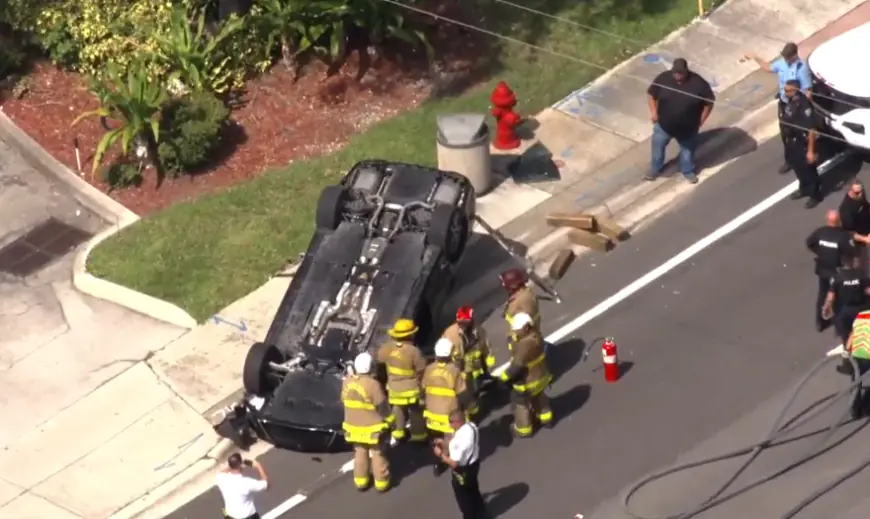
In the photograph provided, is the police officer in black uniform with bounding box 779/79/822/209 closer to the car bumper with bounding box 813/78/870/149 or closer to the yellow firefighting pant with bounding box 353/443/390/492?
the car bumper with bounding box 813/78/870/149

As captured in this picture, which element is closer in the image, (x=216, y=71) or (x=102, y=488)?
(x=102, y=488)

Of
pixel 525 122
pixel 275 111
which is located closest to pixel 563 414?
pixel 525 122

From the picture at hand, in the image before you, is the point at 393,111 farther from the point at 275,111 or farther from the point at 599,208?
the point at 599,208

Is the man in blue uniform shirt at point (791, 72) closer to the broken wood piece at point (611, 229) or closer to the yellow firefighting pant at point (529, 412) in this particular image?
the broken wood piece at point (611, 229)

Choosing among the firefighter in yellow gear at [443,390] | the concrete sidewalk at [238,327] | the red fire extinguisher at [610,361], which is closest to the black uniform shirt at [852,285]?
the red fire extinguisher at [610,361]

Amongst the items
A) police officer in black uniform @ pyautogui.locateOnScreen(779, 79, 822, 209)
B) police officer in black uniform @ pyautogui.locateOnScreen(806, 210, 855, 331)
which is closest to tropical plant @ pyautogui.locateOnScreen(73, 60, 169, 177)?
police officer in black uniform @ pyautogui.locateOnScreen(779, 79, 822, 209)

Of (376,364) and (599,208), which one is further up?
(376,364)
